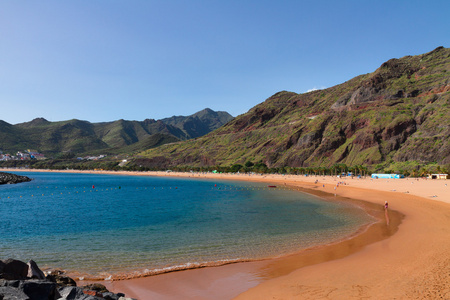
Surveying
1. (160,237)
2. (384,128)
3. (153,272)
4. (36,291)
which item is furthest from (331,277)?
(384,128)

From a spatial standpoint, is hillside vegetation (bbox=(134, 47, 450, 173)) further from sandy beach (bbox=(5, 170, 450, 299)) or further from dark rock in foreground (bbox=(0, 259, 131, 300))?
dark rock in foreground (bbox=(0, 259, 131, 300))

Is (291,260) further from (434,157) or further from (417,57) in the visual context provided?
(417,57)

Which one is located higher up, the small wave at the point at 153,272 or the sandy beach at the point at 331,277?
the sandy beach at the point at 331,277

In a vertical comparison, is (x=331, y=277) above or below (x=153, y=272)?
above

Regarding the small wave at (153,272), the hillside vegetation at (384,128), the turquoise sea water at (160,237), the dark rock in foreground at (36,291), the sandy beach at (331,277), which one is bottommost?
the turquoise sea water at (160,237)

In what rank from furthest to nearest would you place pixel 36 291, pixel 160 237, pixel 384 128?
pixel 384 128
pixel 160 237
pixel 36 291

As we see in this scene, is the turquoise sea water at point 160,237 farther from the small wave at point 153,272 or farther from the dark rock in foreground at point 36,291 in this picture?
the dark rock in foreground at point 36,291

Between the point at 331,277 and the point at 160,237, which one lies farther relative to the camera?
the point at 160,237

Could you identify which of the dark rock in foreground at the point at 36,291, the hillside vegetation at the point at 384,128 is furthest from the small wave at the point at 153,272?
the hillside vegetation at the point at 384,128

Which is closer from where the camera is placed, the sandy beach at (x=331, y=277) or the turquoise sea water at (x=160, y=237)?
the sandy beach at (x=331, y=277)

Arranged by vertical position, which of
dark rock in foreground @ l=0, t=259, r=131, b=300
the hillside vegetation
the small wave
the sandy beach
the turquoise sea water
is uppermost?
the hillside vegetation

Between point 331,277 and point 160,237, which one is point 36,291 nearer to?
point 331,277

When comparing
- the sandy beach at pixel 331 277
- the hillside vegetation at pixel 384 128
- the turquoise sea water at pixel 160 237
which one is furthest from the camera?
the hillside vegetation at pixel 384 128

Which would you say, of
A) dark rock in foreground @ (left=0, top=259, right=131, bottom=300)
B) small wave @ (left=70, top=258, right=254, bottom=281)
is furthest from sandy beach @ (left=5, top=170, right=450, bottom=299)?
dark rock in foreground @ (left=0, top=259, right=131, bottom=300)
